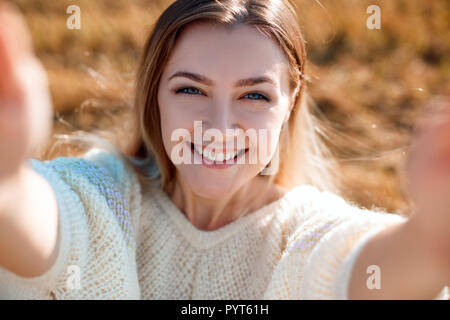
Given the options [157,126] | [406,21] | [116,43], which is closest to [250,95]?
[157,126]

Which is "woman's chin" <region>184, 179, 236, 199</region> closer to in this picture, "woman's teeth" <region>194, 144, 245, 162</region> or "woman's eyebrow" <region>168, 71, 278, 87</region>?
"woman's teeth" <region>194, 144, 245, 162</region>

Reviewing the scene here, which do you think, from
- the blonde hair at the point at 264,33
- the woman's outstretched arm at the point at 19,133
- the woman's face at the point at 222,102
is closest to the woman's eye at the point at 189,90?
the woman's face at the point at 222,102

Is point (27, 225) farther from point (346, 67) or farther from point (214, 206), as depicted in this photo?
point (346, 67)

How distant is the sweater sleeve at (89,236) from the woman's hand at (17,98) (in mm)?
380

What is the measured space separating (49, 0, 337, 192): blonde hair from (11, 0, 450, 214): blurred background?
36.7 inches

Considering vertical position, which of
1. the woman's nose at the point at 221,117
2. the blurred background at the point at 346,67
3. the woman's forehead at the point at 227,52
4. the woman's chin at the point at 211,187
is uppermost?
the blurred background at the point at 346,67

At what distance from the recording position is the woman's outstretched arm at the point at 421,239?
0.79 m

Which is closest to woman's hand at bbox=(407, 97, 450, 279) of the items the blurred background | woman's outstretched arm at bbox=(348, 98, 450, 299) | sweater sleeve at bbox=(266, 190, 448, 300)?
woman's outstretched arm at bbox=(348, 98, 450, 299)

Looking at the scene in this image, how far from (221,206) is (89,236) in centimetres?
44

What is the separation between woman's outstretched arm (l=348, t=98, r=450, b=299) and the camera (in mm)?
793

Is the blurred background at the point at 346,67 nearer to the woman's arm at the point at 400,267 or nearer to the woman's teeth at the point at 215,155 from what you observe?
the woman's teeth at the point at 215,155

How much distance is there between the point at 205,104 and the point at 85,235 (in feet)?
1.51

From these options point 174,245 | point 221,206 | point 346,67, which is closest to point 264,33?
point 221,206
